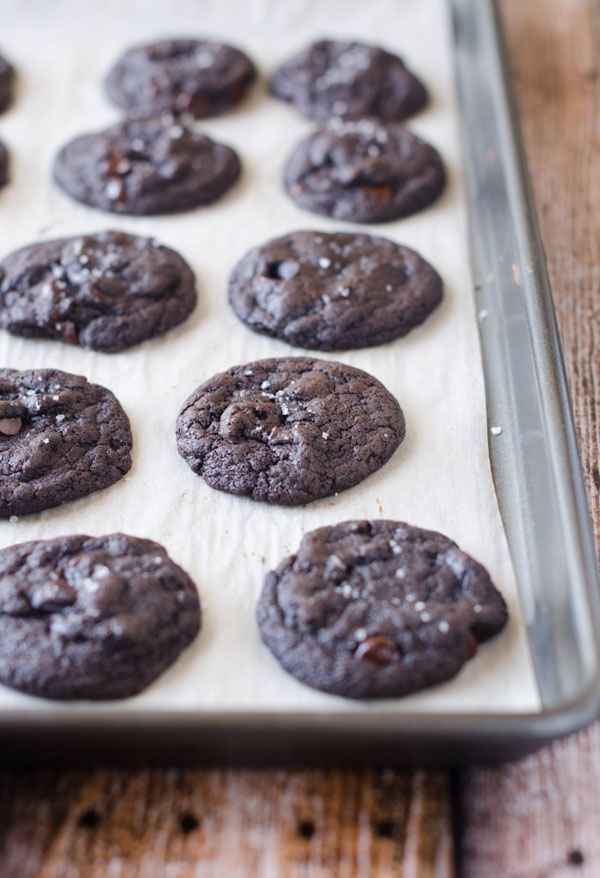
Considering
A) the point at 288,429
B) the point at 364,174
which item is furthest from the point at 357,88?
the point at 288,429

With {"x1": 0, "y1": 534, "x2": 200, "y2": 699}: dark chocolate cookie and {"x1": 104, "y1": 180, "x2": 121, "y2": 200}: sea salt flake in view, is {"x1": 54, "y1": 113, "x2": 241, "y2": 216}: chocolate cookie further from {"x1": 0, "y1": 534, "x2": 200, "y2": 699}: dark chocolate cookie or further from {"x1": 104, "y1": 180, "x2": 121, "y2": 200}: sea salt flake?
{"x1": 0, "y1": 534, "x2": 200, "y2": 699}: dark chocolate cookie

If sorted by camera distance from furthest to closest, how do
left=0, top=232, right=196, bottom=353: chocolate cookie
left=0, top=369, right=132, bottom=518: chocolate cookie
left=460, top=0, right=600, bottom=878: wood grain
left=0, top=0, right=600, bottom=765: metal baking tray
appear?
left=0, top=232, right=196, bottom=353: chocolate cookie < left=0, top=369, right=132, bottom=518: chocolate cookie < left=460, top=0, right=600, bottom=878: wood grain < left=0, top=0, right=600, bottom=765: metal baking tray

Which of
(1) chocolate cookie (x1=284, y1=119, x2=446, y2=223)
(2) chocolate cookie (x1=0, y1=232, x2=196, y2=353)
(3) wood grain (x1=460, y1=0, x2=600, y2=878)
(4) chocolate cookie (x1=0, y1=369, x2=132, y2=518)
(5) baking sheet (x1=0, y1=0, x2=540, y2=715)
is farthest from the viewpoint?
(1) chocolate cookie (x1=284, y1=119, x2=446, y2=223)

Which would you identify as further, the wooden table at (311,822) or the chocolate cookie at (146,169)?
the chocolate cookie at (146,169)

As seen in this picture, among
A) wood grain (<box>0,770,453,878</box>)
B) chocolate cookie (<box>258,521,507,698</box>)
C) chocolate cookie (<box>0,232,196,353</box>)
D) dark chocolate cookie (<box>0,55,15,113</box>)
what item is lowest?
wood grain (<box>0,770,453,878</box>)

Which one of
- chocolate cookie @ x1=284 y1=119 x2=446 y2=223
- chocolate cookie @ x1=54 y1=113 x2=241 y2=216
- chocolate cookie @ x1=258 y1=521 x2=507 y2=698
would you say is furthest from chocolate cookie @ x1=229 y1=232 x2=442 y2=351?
chocolate cookie @ x1=258 y1=521 x2=507 y2=698

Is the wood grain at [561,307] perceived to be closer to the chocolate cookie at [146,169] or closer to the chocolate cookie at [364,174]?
the chocolate cookie at [364,174]

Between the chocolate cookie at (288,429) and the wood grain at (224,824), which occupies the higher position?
the chocolate cookie at (288,429)

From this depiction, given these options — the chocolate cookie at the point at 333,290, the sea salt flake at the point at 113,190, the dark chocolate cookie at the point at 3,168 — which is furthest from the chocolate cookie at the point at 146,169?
the chocolate cookie at the point at 333,290
